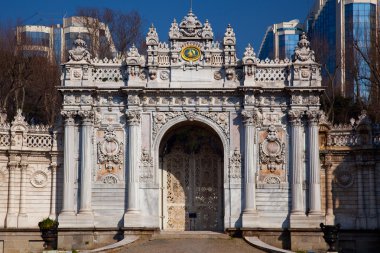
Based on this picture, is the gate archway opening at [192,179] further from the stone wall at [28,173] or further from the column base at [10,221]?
the column base at [10,221]

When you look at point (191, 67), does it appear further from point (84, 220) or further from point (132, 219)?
point (84, 220)

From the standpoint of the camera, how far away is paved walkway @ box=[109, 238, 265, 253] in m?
31.0

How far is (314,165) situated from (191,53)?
22.6 ft

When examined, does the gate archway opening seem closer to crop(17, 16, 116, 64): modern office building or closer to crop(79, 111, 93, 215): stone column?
crop(79, 111, 93, 215): stone column

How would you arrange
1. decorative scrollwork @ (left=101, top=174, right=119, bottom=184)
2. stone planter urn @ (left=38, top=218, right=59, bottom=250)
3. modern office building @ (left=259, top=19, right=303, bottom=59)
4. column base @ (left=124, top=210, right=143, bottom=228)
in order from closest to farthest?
stone planter urn @ (left=38, top=218, right=59, bottom=250) → column base @ (left=124, top=210, right=143, bottom=228) → decorative scrollwork @ (left=101, top=174, right=119, bottom=184) → modern office building @ (left=259, top=19, right=303, bottom=59)

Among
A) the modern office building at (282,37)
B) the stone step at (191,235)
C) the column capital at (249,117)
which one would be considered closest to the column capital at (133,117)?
the column capital at (249,117)

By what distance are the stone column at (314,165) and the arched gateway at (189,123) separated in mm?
41

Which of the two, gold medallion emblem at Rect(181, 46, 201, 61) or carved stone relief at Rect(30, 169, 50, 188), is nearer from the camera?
gold medallion emblem at Rect(181, 46, 201, 61)

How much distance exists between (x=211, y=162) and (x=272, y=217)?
12.7ft

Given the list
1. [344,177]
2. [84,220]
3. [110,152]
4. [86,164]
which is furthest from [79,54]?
[344,177]

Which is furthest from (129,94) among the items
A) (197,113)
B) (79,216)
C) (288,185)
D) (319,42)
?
(319,42)

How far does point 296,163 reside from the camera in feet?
111

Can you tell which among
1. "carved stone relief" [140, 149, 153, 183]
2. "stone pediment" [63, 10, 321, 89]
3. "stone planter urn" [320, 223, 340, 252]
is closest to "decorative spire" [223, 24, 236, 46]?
"stone pediment" [63, 10, 321, 89]

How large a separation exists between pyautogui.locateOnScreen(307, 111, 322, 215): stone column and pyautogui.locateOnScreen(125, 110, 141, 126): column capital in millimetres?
7024
